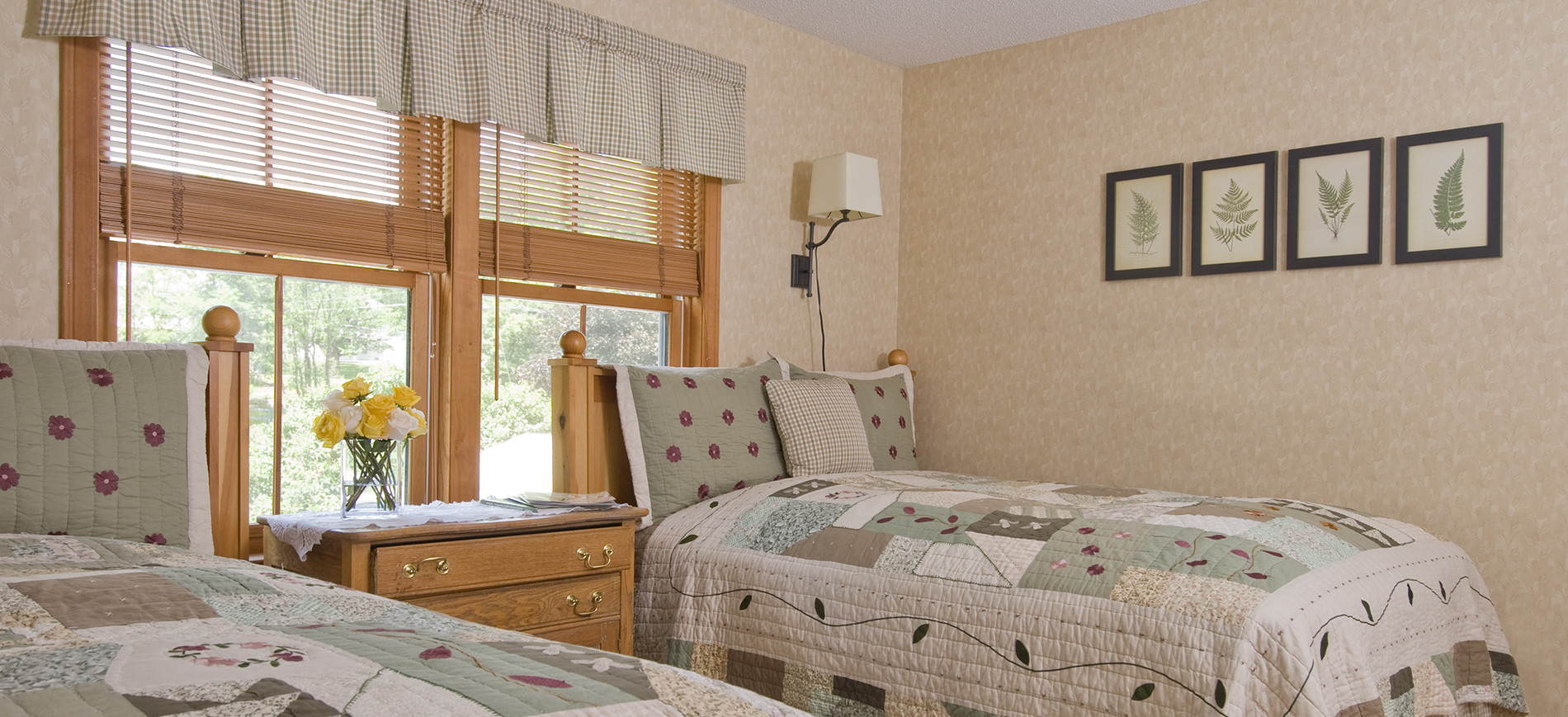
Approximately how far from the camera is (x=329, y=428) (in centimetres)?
214

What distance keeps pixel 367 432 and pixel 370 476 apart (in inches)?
4.3

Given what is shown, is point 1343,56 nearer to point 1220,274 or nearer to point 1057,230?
point 1220,274

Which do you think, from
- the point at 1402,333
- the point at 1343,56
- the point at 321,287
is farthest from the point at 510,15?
the point at 1402,333

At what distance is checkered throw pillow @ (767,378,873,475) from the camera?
2.89m

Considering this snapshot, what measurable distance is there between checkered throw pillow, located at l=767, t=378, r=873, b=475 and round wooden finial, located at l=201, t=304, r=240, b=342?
1375 millimetres

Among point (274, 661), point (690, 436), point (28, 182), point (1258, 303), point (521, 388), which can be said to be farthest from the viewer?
point (1258, 303)

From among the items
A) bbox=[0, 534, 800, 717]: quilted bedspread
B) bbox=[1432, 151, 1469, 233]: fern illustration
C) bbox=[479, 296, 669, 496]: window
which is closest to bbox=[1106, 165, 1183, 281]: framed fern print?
bbox=[1432, 151, 1469, 233]: fern illustration

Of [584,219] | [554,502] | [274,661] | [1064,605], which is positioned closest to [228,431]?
[554,502]

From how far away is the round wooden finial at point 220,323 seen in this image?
2.05 meters

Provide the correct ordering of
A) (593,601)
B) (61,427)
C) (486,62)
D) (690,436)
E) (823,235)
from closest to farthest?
1. (61,427)
2. (593,601)
3. (486,62)
4. (690,436)
5. (823,235)

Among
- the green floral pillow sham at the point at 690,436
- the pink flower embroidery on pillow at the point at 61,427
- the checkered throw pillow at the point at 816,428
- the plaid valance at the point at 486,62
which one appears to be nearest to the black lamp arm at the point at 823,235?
the plaid valance at the point at 486,62

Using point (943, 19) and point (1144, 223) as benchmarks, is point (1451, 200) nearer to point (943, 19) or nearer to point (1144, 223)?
point (1144, 223)

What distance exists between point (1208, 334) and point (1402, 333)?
0.52 meters

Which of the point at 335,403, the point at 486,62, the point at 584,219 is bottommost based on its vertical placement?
the point at 335,403
